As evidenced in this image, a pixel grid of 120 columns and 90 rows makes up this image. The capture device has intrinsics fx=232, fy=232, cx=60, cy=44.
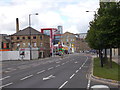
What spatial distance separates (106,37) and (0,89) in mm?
14887

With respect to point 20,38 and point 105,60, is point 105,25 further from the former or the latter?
point 20,38

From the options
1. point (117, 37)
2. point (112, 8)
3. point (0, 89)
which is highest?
point (112, 8)

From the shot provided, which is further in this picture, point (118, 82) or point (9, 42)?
point (9, 42)

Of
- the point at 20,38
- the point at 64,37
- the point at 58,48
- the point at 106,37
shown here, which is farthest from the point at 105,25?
the point at 64,37

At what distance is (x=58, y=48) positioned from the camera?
375 ft

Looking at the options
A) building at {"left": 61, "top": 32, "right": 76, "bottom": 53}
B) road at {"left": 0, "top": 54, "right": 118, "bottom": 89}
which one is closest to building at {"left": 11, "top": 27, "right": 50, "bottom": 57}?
road at {"left": 0, "top": 54, "right": 118, "bottom": 89}

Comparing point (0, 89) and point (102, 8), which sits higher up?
point (102, 8)

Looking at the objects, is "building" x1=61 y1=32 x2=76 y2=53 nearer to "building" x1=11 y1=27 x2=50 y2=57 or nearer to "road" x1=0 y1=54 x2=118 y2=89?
A: "building" x1=11 y1=27 x2=50 y2=57

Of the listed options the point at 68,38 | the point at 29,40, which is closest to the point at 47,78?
the point at 29,40

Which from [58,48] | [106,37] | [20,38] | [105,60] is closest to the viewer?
[106,37]

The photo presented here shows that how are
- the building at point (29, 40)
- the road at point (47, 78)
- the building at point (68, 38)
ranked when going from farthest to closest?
1. the building at point (68, 38)
2. the building at point (29, 40)
3. the road at point (47, 78)

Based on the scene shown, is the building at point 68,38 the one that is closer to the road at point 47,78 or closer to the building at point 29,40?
the building at point 29,40

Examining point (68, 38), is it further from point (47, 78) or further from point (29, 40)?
point (47, 78)

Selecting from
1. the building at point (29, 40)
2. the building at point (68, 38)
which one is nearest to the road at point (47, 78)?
the building at point (29, 40)
